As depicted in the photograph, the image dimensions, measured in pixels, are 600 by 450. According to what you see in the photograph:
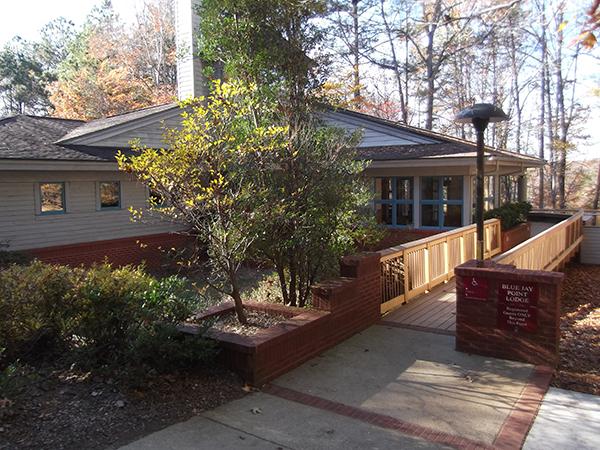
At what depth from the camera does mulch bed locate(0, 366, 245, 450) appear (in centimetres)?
398

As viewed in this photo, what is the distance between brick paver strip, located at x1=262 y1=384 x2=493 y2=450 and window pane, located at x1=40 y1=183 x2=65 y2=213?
32.5ft

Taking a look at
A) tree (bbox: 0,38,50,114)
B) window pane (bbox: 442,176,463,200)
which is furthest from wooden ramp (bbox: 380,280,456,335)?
tree (bbox: 0,38,50,114)

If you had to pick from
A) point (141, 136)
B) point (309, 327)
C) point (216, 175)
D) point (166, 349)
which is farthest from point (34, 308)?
point (141, 136)

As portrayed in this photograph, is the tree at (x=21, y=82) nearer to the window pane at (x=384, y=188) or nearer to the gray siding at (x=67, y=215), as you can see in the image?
the gray siding at (x=67, y=215)

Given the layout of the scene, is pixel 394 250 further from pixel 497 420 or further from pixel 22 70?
pixel 22 70

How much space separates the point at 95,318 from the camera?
5.28 m

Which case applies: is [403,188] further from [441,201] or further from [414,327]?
[414,327]

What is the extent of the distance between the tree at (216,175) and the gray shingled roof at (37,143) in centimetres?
743

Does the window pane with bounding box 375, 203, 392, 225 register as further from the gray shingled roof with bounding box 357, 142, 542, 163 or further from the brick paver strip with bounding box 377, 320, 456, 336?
the brick paver strip with bounding box 377, 320, 456, 336

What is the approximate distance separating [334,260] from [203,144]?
2679 mm

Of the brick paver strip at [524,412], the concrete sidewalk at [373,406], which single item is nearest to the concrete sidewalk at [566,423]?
the brick paver strip at [524,412]

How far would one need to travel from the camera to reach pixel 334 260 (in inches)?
284

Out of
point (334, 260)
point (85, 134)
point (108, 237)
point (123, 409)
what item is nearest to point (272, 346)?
point (123, 409)

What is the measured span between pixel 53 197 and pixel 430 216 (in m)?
10.6
